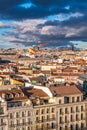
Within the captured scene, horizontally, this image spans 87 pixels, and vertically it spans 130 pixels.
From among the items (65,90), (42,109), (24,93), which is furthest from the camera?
(65,90)

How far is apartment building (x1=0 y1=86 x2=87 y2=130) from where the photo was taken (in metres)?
68.3

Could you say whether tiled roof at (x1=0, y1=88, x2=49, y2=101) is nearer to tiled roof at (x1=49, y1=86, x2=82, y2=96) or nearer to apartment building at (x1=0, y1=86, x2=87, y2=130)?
apartment building at (x1=0, y1=86, x2=87, y2=130)

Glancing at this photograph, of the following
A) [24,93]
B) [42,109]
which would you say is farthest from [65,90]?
[24,93]

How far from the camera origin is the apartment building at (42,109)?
68312mm

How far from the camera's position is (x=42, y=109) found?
71.5 m

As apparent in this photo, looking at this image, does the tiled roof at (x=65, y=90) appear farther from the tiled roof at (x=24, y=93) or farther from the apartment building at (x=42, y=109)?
the tiled roof at (x=24, y=93)

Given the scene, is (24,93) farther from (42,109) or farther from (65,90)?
(65,90)

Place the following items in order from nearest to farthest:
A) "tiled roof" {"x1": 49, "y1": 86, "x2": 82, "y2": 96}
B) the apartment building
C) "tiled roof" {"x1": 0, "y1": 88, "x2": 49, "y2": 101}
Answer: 1. the apartment building
2. "tiled roof" {"x1": 0, "y1": 88, "x2": 49, "y2": 101}
3. "tiled roof" {"x1": 49, "y1": 86, "x2": 82, "y2": 96}

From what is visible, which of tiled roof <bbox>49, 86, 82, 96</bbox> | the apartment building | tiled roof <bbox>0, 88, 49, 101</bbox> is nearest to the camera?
the apartment building

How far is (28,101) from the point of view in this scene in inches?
2781

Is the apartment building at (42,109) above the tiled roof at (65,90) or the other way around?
the other way around

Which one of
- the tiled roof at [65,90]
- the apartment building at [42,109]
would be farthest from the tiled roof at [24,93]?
the tiled roof at [65,90]

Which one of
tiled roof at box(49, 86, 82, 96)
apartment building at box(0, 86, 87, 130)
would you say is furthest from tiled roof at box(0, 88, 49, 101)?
tiled roof at box(49, 86, 82, 96)

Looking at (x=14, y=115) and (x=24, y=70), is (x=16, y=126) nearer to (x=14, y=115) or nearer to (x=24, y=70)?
(x=14, y=115)
